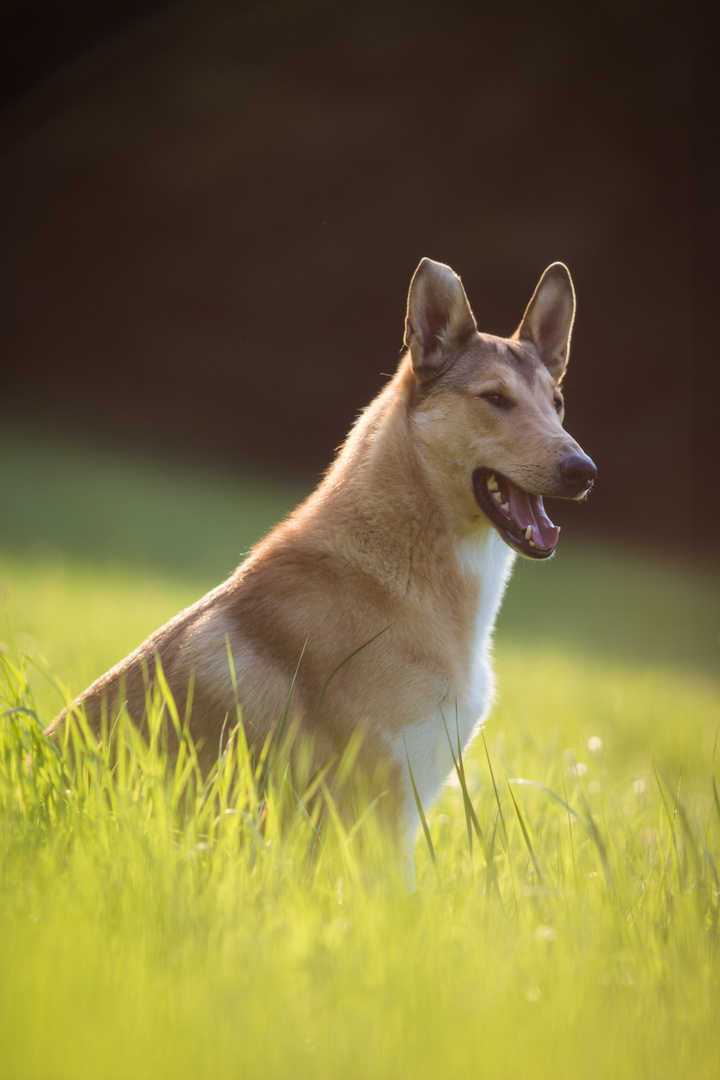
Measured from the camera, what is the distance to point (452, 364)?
11.1 feet

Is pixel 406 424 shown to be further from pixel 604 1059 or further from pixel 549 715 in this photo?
pixel 549 715

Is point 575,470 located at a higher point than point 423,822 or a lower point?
higher

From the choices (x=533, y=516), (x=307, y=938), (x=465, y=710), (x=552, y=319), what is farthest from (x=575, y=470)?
(x=307, y=938)

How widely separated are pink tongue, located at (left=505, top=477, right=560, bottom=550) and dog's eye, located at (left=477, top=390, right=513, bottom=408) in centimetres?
32

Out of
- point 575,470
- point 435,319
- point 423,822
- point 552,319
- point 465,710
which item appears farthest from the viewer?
point 552,319

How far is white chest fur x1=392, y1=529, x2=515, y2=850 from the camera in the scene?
271cm

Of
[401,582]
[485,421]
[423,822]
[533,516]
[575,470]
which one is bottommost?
[423,822]

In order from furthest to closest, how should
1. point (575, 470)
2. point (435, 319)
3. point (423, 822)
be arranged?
point (435, 319) < point (575, 470) < point (423, 822)

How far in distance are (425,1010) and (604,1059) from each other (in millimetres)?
334

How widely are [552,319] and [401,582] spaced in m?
1.64

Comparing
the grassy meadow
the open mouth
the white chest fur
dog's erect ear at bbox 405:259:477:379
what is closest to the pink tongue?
the open mouth

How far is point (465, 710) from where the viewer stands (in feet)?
9.49

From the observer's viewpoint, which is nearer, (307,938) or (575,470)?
(307,938)

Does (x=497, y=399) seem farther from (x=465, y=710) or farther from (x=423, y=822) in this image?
(x=423, y=822)
